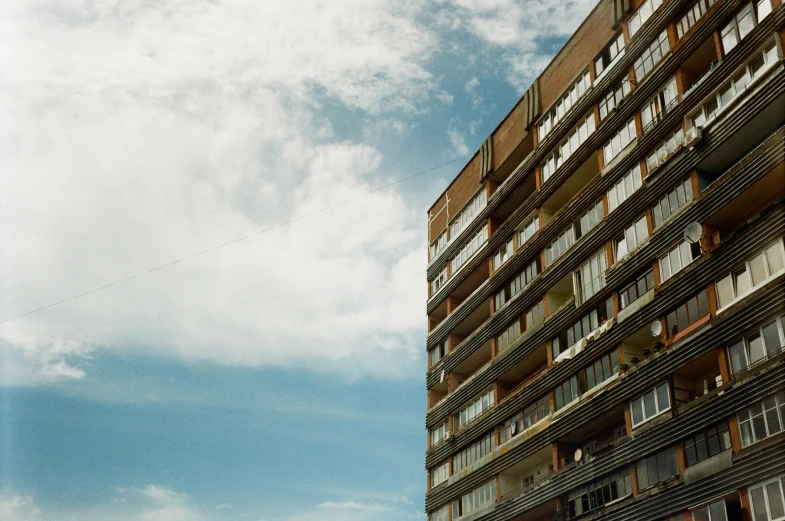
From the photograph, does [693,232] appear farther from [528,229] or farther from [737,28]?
[528,229]

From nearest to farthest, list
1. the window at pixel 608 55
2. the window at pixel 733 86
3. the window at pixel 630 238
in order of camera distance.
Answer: the window at pixel 733 86, the window at pixel 630 238, the window at pixel 608 55

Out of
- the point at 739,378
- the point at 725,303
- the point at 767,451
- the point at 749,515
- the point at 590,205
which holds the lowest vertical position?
the point at 749,515

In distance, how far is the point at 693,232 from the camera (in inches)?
1299

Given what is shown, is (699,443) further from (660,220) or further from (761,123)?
(761,123)

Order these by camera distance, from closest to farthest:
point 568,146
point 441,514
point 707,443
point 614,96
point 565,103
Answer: point 707,443 < point 614,96 < point 568,146 < point 565,103 < point 441,514

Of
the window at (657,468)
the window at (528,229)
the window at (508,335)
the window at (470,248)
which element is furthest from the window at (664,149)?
the window at (470,248)

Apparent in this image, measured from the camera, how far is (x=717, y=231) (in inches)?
1303

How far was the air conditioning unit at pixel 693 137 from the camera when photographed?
1337 inches

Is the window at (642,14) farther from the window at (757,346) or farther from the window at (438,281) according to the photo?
the window at (438,281)

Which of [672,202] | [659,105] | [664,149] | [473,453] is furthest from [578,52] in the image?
[473,453]

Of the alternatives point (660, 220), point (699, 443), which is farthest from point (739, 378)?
point (660, 220)

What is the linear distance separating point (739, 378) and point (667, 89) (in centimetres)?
1443

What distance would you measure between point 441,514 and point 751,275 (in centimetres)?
2599

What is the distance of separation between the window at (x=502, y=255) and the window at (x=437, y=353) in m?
7.30
